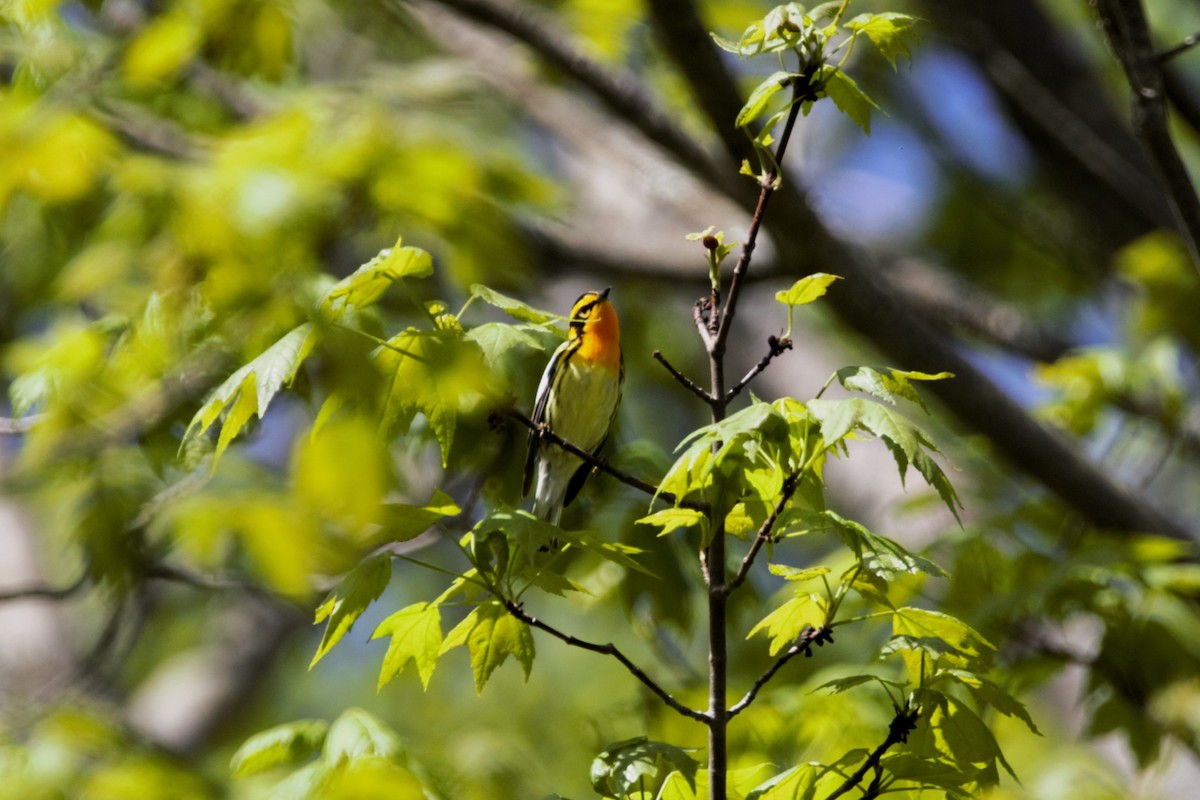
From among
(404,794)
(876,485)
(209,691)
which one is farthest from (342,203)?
(209,691)

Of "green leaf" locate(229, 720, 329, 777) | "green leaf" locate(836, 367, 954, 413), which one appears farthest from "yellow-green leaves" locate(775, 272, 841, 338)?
"green leaf" locate(229, 720, 329, 777)

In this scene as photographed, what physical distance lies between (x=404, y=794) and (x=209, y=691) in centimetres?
591

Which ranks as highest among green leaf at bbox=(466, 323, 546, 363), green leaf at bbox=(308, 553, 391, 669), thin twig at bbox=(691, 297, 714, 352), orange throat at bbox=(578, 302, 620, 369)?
thin twig at bbox=(691, 297, 714, 352)

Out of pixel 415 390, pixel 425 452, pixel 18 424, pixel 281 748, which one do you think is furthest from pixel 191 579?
pixel 415 390

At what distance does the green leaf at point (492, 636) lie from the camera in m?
2.04

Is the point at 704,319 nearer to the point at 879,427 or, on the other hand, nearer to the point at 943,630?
the point at 879,427

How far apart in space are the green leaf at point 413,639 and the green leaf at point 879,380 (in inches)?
32.4

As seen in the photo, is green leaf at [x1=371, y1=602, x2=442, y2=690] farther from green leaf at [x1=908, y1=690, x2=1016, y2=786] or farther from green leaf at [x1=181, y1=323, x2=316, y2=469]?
green leaf at [x1=908, y1=690, x2=1016, y2=786]

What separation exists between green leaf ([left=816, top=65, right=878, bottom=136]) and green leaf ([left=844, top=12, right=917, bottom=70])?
0.27 ft

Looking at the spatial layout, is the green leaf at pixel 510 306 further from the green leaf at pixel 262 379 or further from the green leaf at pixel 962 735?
the green leaf at pixel 962 735

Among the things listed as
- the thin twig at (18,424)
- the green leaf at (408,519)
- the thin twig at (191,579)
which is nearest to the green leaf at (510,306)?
the green leaf at (408,519)

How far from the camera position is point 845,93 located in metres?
2.01

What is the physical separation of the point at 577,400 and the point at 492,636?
1722 millimetres

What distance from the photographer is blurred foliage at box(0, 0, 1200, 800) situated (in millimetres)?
1869
